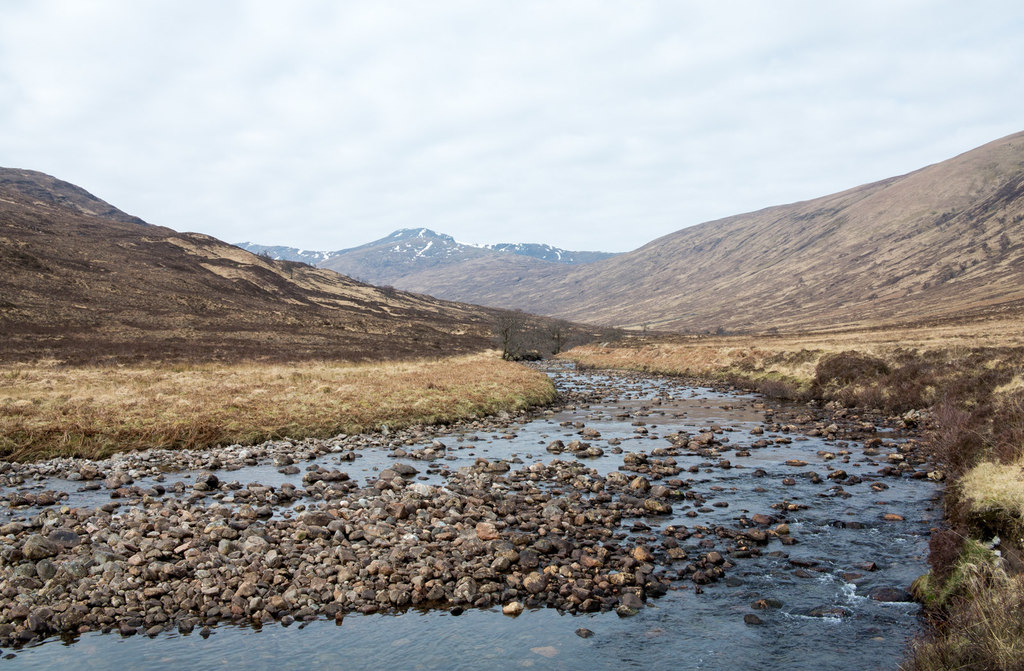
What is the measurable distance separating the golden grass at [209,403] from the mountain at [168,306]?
17.5 metres

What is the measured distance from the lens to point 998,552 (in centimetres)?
1115

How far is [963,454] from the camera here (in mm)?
17203

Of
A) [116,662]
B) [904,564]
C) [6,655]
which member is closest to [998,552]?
[904,564]

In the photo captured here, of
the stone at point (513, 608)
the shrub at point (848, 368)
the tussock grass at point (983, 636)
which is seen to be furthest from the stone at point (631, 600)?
the shrub at point (848, 368)

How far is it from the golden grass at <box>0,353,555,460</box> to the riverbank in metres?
23.2

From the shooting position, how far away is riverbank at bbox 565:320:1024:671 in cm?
833

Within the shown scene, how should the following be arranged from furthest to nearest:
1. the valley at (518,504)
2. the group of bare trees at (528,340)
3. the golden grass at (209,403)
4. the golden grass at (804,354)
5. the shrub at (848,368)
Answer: the group of bare trees at (528,340) → the golden grass at (804,354) → the shrub at (848,368) → the golden grass at (209,403) → the valley at (518,504)

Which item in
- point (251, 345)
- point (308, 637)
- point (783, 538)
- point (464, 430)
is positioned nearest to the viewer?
point (308, 637)

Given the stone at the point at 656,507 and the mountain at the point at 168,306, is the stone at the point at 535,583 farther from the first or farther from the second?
the mountain at the point at 168,306

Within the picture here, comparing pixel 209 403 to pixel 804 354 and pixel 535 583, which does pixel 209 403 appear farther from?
pixel 804 354

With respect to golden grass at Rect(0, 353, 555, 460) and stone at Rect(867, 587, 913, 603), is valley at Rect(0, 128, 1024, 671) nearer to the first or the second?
stone at Rect(867, 587, 913, 603)

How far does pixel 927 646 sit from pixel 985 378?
1144 inches

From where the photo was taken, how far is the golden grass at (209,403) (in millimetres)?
25766

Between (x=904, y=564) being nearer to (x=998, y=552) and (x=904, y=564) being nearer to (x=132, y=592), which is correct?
(x=998, y=552)
